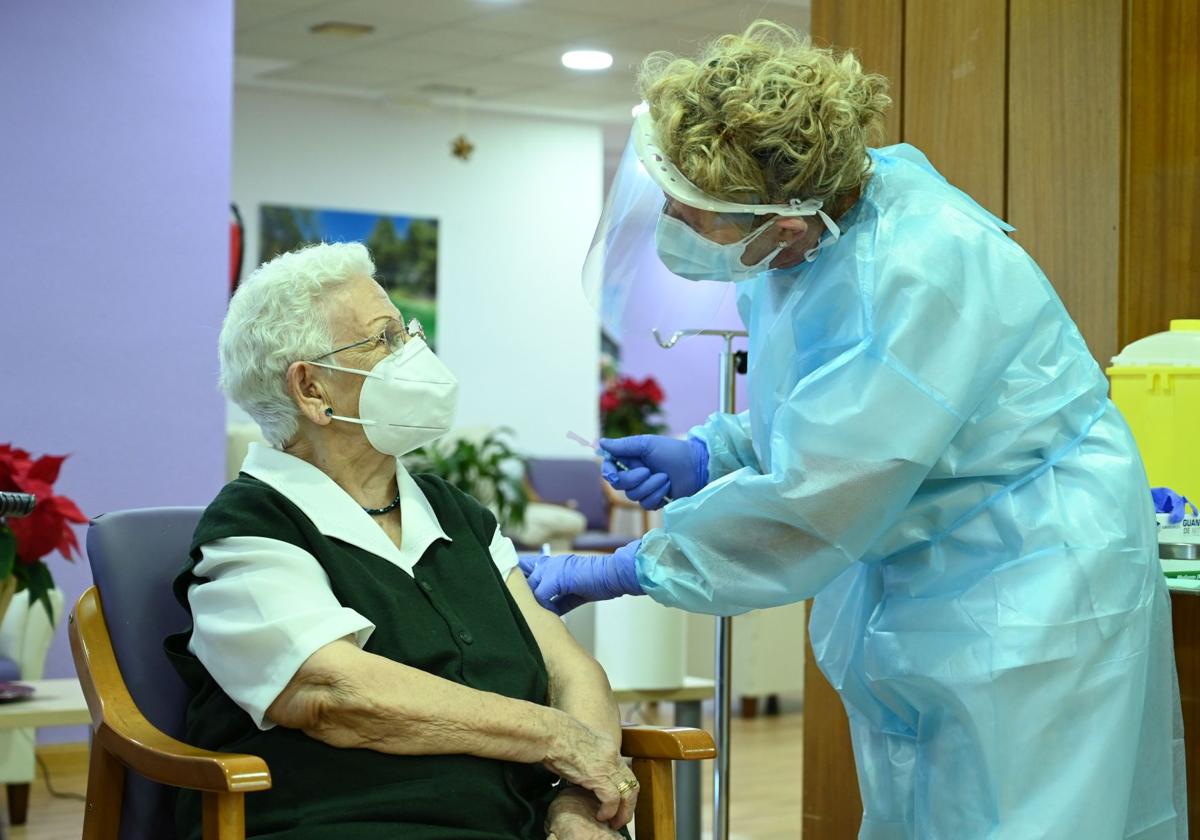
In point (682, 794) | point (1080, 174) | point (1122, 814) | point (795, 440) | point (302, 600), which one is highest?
point (1080, 174)

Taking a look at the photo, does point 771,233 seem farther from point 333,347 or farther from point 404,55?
point 404,55

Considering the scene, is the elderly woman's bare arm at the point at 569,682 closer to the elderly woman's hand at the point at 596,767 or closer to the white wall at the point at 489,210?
the elderly woman's hand at the point at 596,767

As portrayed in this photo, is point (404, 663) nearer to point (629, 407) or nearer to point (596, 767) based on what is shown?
point (596, 767)

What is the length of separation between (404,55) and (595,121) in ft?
6.64

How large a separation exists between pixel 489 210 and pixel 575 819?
7.32 meters

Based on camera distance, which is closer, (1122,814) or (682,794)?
(1122,814)

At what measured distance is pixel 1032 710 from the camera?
67.6 inches

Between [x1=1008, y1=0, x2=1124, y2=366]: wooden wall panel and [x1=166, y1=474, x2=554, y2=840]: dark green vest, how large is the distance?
3.88 feet

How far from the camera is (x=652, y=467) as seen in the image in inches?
85.4

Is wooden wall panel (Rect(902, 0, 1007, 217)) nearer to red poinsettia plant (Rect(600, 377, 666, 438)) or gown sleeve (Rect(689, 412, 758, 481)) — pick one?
gown sleeve (Rect(689, 412, 758, 481))

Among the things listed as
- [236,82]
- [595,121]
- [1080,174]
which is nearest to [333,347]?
[1080,174]

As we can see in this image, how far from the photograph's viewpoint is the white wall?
8.39 metres

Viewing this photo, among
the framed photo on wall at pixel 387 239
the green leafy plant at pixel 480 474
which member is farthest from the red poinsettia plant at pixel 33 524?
the framed photo on wall at pixel 387 239

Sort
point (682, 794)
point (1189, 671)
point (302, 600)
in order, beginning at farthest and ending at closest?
point (682, 794), point (1189, 671), point (302, 600)
